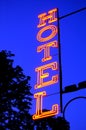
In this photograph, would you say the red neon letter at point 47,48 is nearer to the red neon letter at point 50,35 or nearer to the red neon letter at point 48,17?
the red neon letter at point 50,35

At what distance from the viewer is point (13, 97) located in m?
33.4

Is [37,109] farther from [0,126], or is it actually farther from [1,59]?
[1,59]

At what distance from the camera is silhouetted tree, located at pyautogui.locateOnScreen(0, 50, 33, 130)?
3186 centimetres

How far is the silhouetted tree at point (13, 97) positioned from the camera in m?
31.9

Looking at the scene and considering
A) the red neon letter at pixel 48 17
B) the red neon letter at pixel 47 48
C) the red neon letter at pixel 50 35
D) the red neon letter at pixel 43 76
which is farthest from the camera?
the red neon letter at pixel 48 17

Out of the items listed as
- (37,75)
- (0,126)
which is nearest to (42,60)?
(37,75)

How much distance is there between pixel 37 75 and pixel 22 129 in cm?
831

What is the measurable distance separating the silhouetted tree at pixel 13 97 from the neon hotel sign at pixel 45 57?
7.80 m

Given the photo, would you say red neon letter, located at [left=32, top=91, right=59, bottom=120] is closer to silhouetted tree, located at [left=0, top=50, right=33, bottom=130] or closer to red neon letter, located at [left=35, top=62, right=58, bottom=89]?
red neon letter, located at [left=35, top=62, right=58, bottom=89]

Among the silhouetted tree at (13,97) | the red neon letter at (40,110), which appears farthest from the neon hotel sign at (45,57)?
the silhouetted tree at (13,97)

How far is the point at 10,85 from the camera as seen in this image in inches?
1335

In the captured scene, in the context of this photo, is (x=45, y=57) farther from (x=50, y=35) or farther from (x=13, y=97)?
(x=13, y=97)

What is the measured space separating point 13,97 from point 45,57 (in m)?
9.03

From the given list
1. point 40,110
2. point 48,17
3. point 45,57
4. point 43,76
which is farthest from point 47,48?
point 40,110
